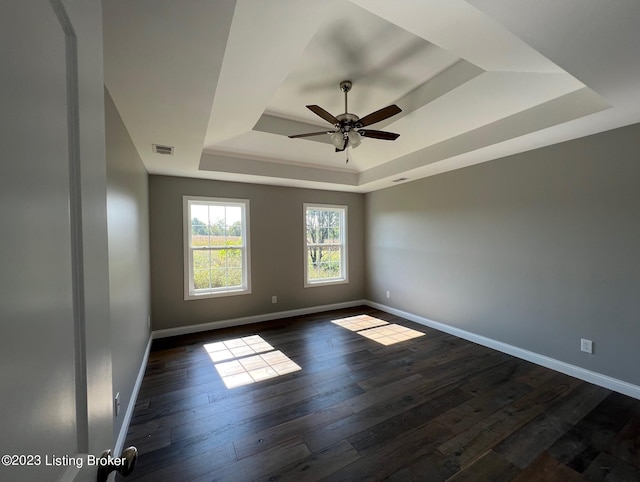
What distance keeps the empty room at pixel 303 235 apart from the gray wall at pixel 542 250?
0.07 ft

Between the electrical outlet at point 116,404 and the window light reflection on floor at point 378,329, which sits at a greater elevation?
the electrical outlet at point 116,404

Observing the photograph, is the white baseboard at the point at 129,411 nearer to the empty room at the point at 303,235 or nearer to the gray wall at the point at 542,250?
the empty room at the point at 303,235

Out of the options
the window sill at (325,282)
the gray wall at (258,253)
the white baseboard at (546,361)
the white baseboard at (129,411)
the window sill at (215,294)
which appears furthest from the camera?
the window sill at (325,282)

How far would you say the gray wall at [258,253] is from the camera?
4.00m

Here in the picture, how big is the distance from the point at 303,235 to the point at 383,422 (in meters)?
3.39

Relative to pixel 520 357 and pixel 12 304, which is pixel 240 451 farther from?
pixel 520 357

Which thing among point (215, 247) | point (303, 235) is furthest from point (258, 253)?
point (303, 235)

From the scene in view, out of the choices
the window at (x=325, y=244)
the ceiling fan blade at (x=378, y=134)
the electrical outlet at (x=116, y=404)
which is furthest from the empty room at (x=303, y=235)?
the window at (x=325, y=244)

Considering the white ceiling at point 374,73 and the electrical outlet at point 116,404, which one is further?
the electrical outlet at point 116,404

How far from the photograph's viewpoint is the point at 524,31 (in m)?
1.47

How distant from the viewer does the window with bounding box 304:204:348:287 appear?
17.2ft

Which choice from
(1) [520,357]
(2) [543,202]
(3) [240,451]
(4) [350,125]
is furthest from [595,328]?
(3) [240,451]

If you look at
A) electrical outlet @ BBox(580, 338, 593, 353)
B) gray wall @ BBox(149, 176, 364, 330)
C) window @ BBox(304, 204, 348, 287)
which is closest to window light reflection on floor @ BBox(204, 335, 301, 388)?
gray wall @ BBox(149, 176, 364, 330)

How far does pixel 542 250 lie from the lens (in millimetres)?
3100
